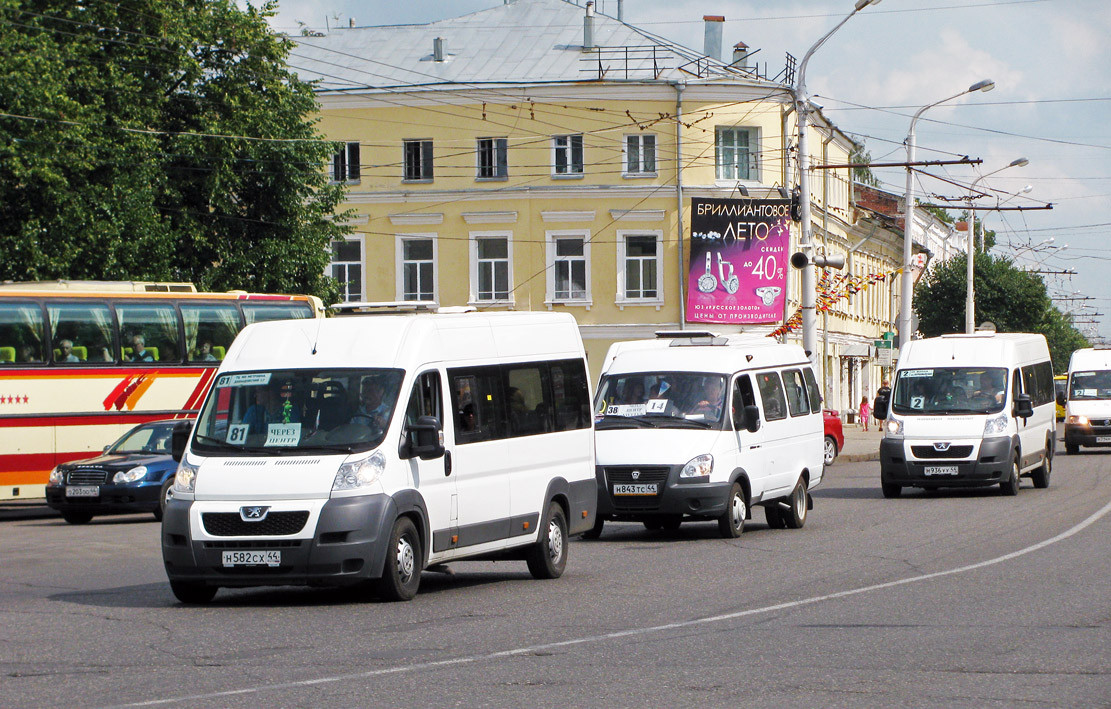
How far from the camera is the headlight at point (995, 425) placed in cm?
2572

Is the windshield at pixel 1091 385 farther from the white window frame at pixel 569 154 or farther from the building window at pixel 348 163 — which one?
the building window at pixel 348 163

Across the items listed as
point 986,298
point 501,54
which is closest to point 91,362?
point 501,54

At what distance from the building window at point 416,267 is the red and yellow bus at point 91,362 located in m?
25.3

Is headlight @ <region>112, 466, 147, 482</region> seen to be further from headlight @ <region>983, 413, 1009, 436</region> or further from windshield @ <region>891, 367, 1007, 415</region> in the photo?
headlight @ <region>983, 413, 1009, 436</region>

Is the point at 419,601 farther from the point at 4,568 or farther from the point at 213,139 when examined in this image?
the point at 213,139

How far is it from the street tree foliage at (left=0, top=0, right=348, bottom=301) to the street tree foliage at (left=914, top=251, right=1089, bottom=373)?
46266 millimetres

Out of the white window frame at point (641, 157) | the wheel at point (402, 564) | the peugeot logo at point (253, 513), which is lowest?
the wheel at point (402, 564)

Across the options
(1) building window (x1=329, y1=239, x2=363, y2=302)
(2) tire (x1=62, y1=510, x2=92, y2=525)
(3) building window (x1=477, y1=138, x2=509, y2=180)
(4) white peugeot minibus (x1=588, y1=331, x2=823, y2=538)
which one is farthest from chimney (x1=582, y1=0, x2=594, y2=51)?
(4) white peugeot minibus (x1=588, y1=331, x2=823, y2=538)

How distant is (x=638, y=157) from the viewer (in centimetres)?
5253

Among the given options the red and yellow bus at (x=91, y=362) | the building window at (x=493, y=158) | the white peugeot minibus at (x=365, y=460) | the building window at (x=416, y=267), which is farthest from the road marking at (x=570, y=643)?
the building window at (x=416, y=267)

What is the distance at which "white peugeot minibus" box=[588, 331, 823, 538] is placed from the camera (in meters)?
18.3

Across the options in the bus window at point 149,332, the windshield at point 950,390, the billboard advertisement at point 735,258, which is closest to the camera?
the windshield at point 950,390

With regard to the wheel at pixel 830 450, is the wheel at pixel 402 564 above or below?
above

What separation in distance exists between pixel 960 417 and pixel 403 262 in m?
31.0
